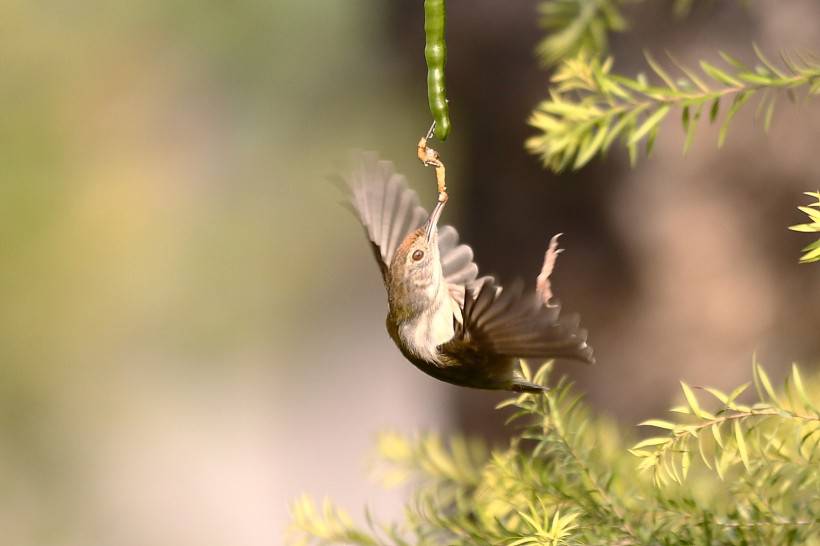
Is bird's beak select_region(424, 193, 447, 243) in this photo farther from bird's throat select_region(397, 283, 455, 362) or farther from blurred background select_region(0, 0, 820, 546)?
blurred background select_region(0, 0, 820, 546)

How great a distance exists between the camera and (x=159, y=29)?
2.73m

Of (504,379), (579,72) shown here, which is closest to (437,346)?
(504,379)

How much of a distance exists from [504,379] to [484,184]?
2.74 feet

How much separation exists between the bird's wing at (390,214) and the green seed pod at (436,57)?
8.2 inches

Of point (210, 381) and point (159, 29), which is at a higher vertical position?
point (159, 29)

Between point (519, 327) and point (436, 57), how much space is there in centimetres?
16

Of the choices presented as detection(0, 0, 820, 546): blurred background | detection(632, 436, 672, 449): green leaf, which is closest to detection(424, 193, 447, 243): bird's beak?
detection(632, 436, 672, 449): green leaf

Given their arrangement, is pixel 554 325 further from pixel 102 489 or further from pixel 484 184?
pixel 102 489

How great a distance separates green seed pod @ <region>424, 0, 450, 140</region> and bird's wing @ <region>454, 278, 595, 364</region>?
10 cm

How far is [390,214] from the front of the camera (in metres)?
0.76

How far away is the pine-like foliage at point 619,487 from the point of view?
0.46 m

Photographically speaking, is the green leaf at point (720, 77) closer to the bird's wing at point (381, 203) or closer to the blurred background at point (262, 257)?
the bird's wing at point (381, 203)

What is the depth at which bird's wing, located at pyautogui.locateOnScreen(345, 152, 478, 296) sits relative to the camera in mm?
729

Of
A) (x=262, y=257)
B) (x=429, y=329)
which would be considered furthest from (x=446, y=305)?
(x=262, y=257)
